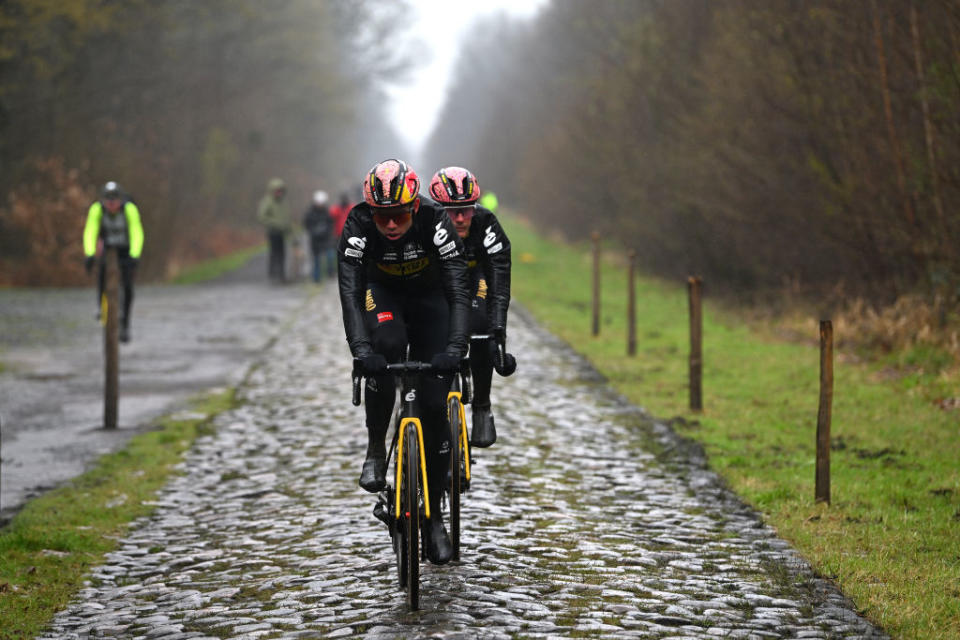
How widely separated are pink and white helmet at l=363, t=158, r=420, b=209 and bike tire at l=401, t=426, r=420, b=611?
1074 millimetres

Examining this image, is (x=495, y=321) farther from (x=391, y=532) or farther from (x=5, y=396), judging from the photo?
(x=5, y=396)

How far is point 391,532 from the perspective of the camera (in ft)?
21.4

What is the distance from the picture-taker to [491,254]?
311 inches

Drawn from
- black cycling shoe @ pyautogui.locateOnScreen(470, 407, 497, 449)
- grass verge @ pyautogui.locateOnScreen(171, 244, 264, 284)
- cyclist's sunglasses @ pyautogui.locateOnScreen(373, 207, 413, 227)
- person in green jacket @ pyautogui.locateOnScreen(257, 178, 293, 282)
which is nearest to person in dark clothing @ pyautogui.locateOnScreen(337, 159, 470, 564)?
cyclist's sunglasses @ pyautogui.locateOnScreen(373, 207, 413, 227)

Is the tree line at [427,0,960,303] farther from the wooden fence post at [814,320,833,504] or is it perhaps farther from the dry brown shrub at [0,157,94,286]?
the dry brown shrub at [0,157,94,286]

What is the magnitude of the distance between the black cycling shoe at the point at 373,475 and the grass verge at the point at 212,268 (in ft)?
81.4

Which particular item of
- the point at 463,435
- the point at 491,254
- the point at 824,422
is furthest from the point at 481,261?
the point at 824,422

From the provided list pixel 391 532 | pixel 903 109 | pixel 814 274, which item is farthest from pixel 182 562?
pixel 814 274

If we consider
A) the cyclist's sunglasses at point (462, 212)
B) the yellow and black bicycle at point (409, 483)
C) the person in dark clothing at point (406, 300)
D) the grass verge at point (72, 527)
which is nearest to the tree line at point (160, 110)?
the grass verge at point (72, 527)

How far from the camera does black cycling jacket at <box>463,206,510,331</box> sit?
25.6 feet

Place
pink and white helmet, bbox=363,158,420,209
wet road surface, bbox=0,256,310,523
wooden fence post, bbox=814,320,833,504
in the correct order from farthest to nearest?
wet road surface, bbox=0,256,310,523
wooden fence post, bbox=814,320,833,504
pink and white helmet, bbox=363,158,420,209

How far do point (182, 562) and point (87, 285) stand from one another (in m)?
22.3

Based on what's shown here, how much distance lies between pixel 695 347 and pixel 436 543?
19.9 feet

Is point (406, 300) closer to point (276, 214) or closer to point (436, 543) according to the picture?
point (436, 543)
